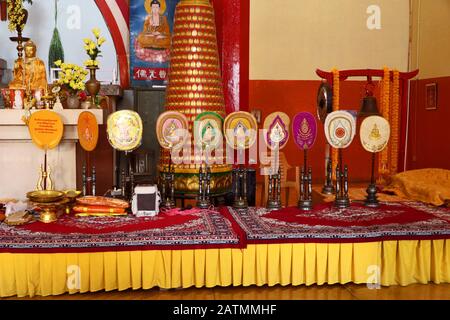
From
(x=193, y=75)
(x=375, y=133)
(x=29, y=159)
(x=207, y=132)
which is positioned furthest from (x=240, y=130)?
(x=29, y=159)

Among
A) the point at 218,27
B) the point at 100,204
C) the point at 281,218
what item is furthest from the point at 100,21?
the point at 281,218

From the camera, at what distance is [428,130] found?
757 centimetres

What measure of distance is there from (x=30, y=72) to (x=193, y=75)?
144cm

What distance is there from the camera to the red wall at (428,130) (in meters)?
7.17

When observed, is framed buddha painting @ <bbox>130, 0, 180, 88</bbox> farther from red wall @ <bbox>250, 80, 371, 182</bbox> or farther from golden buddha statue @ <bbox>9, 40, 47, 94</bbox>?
golden buddha statue @ <bbox>9, 40, 47, 94</bbox>

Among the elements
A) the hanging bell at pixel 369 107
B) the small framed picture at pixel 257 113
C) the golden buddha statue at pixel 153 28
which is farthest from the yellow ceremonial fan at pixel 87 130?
the small framed picture at pixel 257 113

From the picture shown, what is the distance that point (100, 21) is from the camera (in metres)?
7.22

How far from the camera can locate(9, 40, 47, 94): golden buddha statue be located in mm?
4613

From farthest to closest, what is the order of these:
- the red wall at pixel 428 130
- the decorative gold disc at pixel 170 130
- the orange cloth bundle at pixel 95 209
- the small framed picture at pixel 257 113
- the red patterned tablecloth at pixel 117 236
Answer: the small framed picture at pixel 257 113 → the red wall at pixel 428 130 → the decorative gold disc at pixel 170 130 → the orange cloth bundle at pixel 95 209 → the red patterned tablecloth at pixel 117 236

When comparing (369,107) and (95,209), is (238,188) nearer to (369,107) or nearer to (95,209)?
(95,209)

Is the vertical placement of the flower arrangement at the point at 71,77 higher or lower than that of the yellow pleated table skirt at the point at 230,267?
higher

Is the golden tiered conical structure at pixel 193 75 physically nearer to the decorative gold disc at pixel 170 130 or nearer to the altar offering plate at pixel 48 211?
the decorative gold disc at pixel 170 130

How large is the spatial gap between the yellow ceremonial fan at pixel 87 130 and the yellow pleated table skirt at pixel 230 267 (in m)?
1.20

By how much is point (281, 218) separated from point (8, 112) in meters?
2.35
